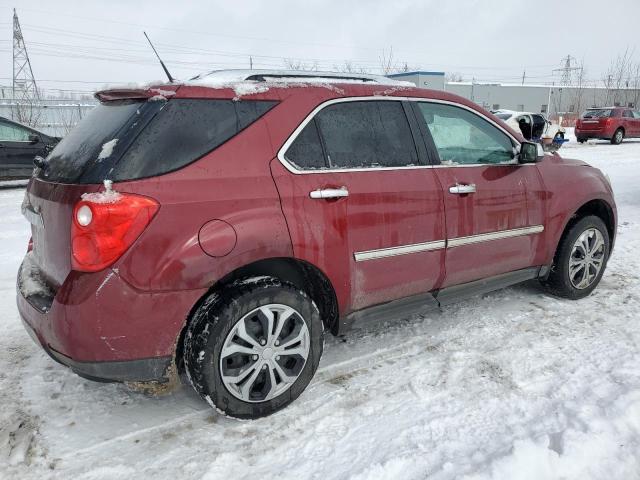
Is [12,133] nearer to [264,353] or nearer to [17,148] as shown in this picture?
[17,148]

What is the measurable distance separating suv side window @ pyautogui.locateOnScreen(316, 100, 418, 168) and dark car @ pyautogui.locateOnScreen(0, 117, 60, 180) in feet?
30.7

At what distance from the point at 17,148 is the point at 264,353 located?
405 inches

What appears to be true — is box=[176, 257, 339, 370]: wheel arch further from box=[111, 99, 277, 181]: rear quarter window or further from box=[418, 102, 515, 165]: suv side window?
box=[418, 102, 515, 165]: suv side window

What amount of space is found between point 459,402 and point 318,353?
82 centimetres

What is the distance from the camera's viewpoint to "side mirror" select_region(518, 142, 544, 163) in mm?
3619

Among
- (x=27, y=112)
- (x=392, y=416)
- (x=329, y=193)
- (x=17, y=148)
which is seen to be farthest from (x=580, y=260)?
(x=27, y=112)

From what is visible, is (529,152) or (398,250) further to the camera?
(529,152)

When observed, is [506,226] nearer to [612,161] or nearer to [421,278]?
[421,278]

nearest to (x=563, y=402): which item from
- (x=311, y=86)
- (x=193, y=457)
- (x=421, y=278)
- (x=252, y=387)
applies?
(x=421, y=278)

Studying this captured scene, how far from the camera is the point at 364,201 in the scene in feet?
9.43

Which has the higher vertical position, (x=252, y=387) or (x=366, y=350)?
(x=252, y=387)

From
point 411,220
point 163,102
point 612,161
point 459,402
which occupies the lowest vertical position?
point 612,161

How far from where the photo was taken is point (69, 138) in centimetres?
284

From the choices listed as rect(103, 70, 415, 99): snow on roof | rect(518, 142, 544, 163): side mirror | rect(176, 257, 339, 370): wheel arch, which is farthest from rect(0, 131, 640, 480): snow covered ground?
rect(103, 70, 415, 99): snow on roof
